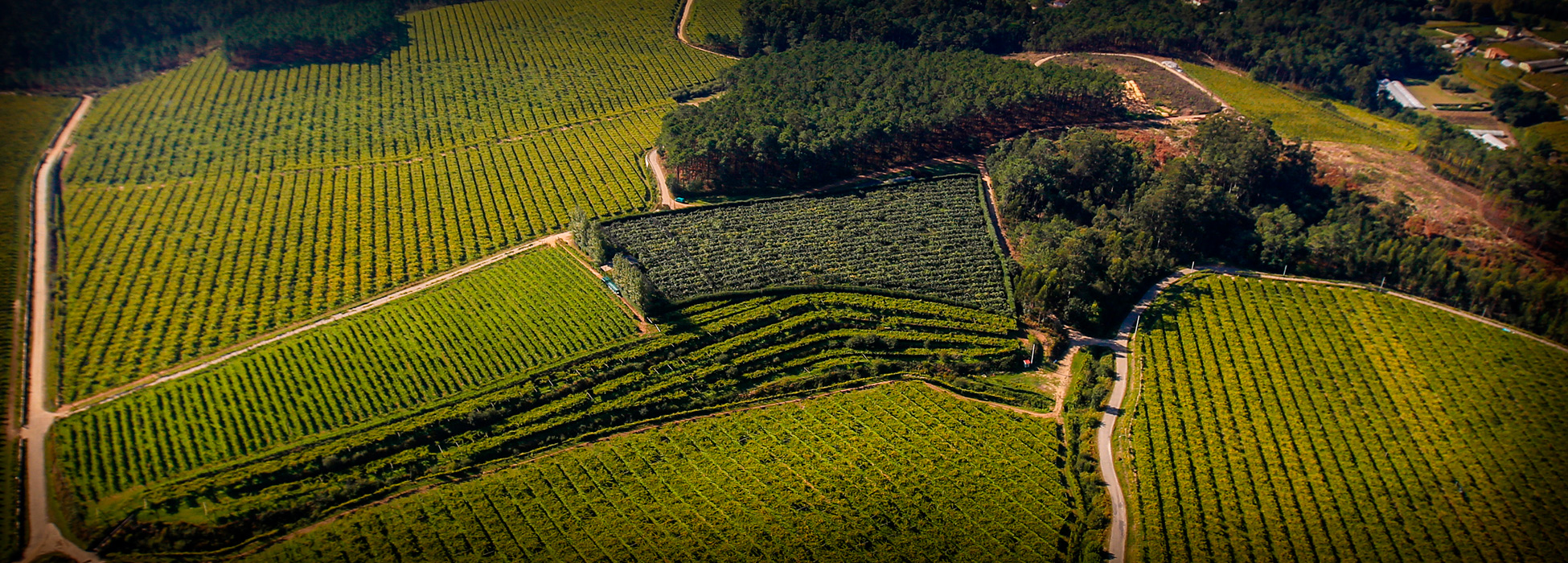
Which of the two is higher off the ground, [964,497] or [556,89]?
[556,89]

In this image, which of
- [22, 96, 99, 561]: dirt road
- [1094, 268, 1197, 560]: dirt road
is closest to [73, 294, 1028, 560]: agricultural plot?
[22, 96, 99, 561]: dirt road

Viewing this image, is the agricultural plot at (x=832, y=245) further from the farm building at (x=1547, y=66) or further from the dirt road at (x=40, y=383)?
the farm building at (x=1547, y=66)

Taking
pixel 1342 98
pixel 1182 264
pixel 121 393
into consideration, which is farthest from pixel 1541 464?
pixel 121 393

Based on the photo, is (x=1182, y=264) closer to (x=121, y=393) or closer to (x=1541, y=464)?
(x=1541, y=464)

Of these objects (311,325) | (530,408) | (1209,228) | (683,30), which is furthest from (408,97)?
(1209,228)

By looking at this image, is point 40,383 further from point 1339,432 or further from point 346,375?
point 1339,432
